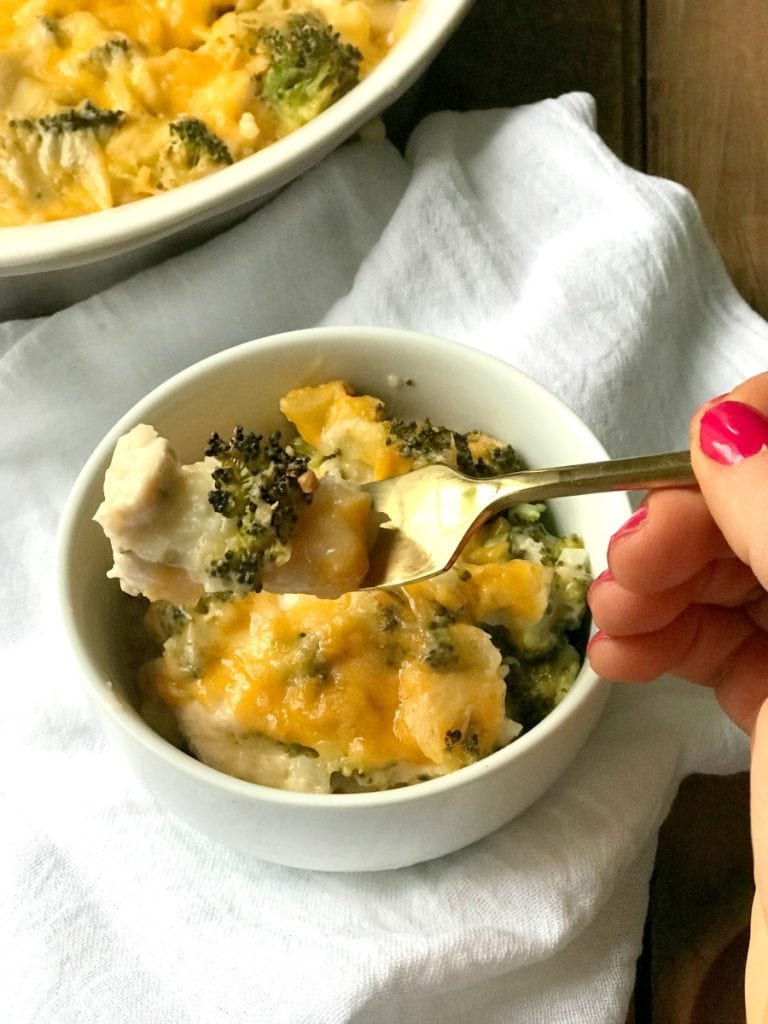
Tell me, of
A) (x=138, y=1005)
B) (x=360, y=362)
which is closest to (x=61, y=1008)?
(x=138, y=1005)

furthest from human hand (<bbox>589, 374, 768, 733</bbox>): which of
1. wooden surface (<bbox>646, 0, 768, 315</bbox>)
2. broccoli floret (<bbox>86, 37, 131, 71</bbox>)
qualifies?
broccoli floret (<bbox>86, 37, 131, 71</bbox>)

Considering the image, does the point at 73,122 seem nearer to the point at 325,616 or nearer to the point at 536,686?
the point at 325,616

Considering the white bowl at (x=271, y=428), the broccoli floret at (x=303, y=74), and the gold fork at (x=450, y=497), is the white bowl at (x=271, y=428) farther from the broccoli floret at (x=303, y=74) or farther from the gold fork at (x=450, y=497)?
the broccoli floret at (x=303, y=74)

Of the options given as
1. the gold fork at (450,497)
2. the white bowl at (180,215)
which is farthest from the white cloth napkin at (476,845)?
the gold fork at (450,497)

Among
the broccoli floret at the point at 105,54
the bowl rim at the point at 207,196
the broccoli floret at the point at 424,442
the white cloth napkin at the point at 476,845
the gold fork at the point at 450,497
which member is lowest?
the white cloth napkin at the point at 476,845

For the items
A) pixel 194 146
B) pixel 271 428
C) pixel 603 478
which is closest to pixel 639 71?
pixel 194 146

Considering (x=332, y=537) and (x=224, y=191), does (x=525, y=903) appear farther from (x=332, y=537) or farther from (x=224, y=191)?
(x=224, y=191)
